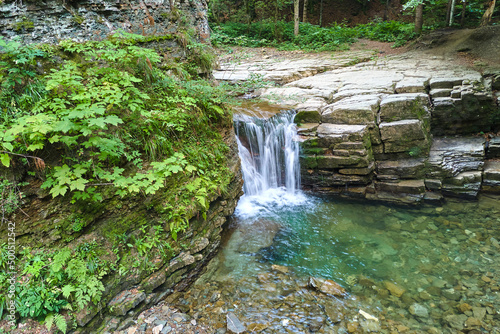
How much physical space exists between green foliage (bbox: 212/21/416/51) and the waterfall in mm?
10118

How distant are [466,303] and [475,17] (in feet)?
60.8

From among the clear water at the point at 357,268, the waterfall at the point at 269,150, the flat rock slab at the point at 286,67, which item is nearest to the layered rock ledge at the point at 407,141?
the waterfall at the point at 269,150

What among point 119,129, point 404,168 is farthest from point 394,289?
point 119,129

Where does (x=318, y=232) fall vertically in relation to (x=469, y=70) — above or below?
below

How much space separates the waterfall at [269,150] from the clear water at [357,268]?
2.73ft

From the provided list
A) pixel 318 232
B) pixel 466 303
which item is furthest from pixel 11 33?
pixel 466 303

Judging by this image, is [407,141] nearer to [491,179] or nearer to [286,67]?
[491,179]

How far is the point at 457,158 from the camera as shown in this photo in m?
7.18

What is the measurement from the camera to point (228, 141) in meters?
5.91

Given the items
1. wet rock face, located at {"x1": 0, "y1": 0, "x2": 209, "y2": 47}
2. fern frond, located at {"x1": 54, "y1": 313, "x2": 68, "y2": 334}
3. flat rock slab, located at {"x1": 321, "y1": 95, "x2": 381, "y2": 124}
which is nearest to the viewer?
fern frond, located at {"x1": 54, "y1": 313, "x2": 68, "y2": 334}

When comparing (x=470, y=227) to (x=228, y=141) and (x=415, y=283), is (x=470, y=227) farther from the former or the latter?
(x=228, y=141)

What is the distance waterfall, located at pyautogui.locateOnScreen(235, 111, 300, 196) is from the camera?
7.71 meters

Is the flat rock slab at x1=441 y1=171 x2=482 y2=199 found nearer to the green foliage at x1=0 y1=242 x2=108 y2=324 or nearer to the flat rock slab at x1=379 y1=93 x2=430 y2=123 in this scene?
the flat rock slab at x1=379 y1=93 x2=430 y2=123

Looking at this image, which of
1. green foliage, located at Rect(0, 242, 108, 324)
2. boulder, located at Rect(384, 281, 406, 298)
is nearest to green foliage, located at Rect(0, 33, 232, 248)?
green foliage, located at Rect(0, 242, 108, 324)
